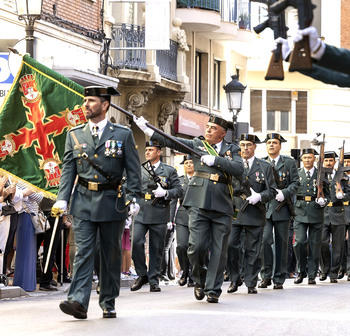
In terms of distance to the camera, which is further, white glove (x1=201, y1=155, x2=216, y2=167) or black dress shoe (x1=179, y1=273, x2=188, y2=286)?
black dress shoe (x1=179, y1=273, x2=188, y2=286)

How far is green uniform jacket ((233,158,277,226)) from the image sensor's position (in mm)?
17062

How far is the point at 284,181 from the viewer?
60.8 ft

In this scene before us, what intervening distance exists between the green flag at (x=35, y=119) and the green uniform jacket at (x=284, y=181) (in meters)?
4.17

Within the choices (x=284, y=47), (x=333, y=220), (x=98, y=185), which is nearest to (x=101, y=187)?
(x=98, y=185)

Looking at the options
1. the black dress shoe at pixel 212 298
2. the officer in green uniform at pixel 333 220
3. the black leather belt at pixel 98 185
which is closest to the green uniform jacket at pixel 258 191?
the black dress shoe at pixel 212 298

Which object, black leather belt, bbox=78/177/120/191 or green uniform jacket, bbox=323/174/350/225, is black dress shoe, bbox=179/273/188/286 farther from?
black leather belt, bbox=78/177/120/191

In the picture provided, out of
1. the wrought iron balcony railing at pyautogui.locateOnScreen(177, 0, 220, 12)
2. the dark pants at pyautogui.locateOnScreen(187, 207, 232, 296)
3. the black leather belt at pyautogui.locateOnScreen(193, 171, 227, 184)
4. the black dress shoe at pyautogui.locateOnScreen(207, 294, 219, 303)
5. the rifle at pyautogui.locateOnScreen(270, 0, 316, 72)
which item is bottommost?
the black dress shoe at pyautogui.locateOnScreen(207, 294, 219, 303)

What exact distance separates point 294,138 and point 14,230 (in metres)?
30.3

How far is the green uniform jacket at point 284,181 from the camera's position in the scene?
1852 cm

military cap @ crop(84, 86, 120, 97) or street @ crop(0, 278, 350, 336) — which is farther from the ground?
military cap @ crop(84, 86, 120, 97)

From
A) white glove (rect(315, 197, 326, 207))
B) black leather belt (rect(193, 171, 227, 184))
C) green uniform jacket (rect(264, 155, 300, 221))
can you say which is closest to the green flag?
black leather belt (rect(193, 171, 227, 184))

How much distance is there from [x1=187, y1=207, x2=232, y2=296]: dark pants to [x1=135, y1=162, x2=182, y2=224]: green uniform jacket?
10.7 ft

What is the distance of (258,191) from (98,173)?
19.9ft

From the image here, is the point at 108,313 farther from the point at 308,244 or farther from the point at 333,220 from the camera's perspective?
the point at 333,220
